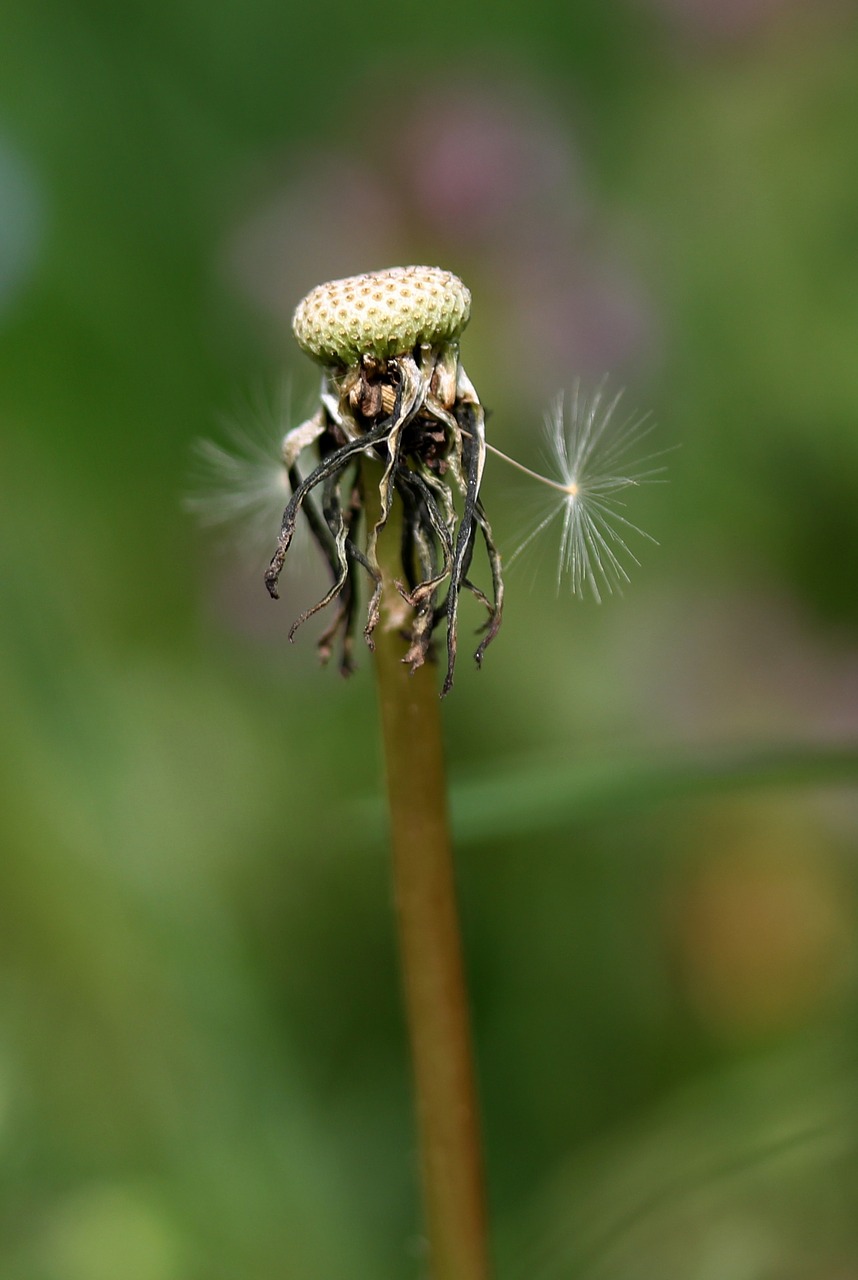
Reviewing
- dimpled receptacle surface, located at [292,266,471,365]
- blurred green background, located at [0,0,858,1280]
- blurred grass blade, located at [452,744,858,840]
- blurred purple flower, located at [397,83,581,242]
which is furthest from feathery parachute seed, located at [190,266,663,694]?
blurred purple flower, located at [397,83,581,242]

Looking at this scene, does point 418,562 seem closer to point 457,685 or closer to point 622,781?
point 622,781

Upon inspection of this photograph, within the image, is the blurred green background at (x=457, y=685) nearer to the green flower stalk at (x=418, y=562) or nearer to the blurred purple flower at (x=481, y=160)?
the blurred purple flower at (x=481, y=160)

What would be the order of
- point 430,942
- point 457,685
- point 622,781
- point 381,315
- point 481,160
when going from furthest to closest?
point 481,160 → point 457,685 → point 622,781 → point 430,942 → point 381,315

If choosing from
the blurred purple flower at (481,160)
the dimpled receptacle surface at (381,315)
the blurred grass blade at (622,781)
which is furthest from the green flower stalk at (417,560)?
the blurred purple flower at (481,160)

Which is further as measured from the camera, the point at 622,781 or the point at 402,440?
the point at 622,781

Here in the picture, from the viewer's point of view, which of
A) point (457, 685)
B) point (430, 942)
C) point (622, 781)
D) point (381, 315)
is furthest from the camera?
point (457, 685)

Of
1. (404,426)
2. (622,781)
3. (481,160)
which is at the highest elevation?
(481,160)

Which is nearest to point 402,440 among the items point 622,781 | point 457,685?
point 622,781

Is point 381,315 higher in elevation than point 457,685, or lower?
lower
